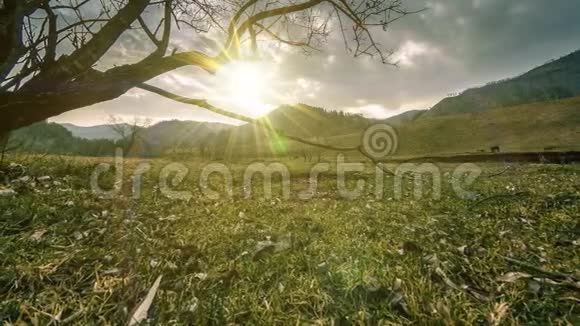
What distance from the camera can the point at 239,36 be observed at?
5.00 m

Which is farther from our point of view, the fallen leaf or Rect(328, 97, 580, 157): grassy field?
Rect(328, 97, 580, 157): grassy field

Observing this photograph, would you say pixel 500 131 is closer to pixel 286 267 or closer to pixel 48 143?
pixel 286 267

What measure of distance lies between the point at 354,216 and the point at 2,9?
4957mm

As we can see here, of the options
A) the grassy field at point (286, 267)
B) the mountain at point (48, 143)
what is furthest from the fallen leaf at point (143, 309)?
the mountain at point (48, 143)

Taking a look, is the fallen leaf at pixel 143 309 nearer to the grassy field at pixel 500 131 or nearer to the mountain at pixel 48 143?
the mountain at pixel 48 143

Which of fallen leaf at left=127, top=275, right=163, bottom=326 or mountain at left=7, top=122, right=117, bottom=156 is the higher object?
mountain at left=7, top=122, right=117, bottom=156

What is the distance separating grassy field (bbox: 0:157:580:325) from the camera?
186 cm

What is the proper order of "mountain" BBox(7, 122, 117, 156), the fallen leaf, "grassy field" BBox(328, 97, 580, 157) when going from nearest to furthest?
the fallen leaf, "mountain" BBox(7, 122, 117, 156), "grassy field" BBox(328, 97, 580, 157)

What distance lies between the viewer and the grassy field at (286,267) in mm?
1858

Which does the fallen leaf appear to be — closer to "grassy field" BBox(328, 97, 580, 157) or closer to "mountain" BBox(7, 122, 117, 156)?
"mountain" BBox(7, 122, 117, 156)

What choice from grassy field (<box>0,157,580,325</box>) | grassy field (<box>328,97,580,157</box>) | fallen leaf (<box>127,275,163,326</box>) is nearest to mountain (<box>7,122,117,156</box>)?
grassy field (<box>0,157,580,325</box>)

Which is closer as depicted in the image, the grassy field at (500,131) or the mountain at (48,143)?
the mountain at (48,143)

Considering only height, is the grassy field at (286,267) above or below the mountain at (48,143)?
below

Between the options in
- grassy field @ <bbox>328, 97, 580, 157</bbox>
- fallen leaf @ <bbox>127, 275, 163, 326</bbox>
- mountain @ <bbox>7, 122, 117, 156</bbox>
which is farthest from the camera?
grassy field @ <bbox>328, 97, 580, 157</bbox>
